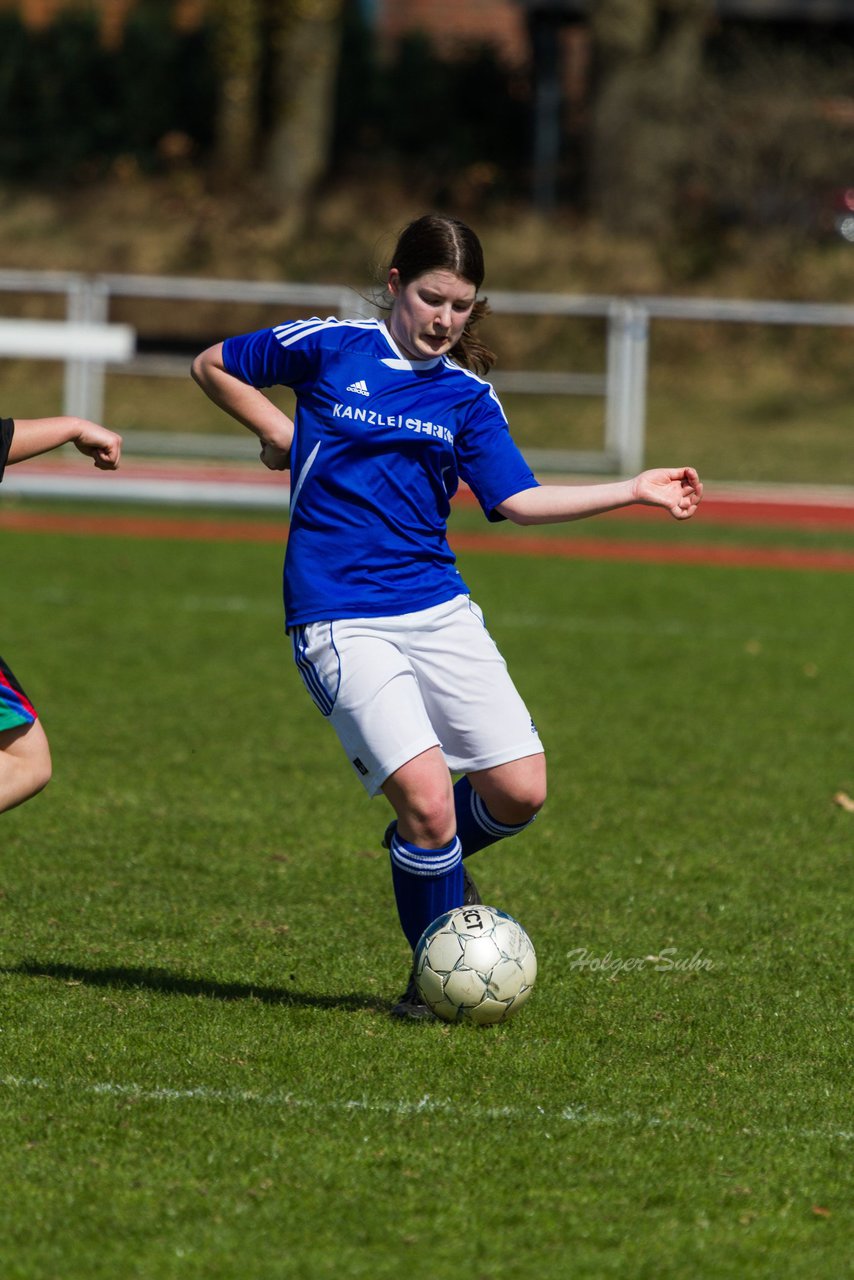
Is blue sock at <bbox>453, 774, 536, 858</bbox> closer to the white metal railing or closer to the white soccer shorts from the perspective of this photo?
the white soccer shorts

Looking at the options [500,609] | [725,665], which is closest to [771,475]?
[500,609]

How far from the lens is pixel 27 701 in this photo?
4898mm

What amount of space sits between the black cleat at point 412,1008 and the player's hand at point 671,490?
55.0 inches

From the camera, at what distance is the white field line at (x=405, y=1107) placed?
4.17 meters

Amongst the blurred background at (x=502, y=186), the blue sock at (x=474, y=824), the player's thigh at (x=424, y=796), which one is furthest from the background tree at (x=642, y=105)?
the player's thigh at (x=424, y=796)

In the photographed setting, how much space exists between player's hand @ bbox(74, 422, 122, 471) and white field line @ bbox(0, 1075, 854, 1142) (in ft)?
5.21

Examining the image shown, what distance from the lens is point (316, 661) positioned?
4.76 meters

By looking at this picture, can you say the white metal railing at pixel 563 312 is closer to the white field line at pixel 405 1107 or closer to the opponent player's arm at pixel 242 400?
the opponent player's arm at pixel 242 400

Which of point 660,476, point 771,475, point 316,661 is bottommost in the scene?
point 771,475

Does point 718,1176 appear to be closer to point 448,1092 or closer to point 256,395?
point 448,1092

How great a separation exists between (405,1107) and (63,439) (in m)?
1.88

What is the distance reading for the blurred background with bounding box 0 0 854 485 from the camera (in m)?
22.7

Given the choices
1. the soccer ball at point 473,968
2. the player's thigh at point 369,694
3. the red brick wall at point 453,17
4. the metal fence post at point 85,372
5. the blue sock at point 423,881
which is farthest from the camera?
the red brick wall at point 453,17

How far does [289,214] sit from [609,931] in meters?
24.2
